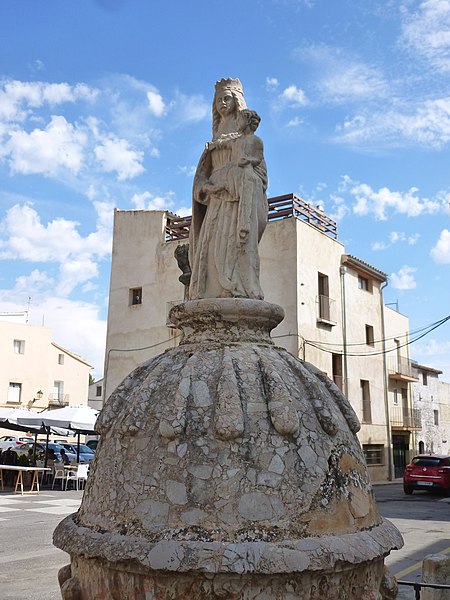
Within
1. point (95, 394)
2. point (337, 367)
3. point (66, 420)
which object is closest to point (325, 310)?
point (337, 367)

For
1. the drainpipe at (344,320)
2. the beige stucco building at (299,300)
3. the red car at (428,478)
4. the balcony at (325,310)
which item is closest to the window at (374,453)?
Result: the beige stucco building at (299,300)

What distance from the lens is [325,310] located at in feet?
76.0

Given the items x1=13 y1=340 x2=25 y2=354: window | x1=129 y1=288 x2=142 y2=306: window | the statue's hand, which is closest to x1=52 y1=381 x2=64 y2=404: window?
x1=13 y1=340 x2=25 y2=354: window

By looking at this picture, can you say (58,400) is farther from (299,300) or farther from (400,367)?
(299,300)

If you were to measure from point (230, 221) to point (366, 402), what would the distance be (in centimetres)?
2265

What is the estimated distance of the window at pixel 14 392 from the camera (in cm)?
3844

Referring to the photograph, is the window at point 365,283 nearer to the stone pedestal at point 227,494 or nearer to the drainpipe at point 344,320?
the drainpipe at point 344,320

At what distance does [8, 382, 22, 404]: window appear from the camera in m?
38.4

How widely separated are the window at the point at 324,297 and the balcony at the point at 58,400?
23272mm

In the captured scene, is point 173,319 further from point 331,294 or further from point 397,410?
point 397,410

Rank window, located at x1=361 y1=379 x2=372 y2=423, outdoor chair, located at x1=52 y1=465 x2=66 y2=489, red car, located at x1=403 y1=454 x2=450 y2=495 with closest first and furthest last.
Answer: outdoor chair, located at x1=52 y1=465 x2=66 y2=489 < red car, located at x1=403 y1=454 x2=450 y2=495 < window, located at x1=361 y1=379 x2=372 y2=423

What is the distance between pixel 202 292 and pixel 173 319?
274mm

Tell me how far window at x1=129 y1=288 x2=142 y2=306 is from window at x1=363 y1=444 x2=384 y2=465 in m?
10.9

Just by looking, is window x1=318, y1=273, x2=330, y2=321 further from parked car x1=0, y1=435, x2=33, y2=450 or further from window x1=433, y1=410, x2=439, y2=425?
window x1=433, y1=410, x2=439, y2=425
